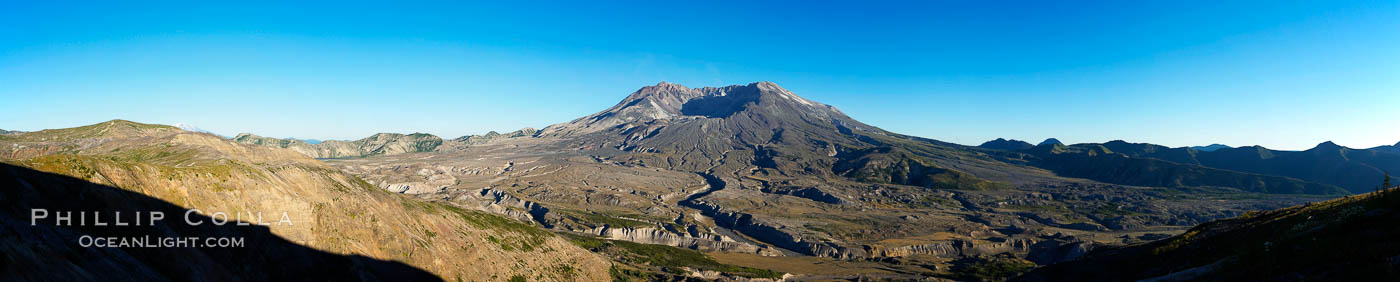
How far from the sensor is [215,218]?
3678 cm

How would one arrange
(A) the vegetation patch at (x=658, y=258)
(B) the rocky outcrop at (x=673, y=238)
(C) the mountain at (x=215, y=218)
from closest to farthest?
(C) the mountain at (x=215, y=218), (A) the vegetation patch at (x=658, y=258), (B) the rocky outcrop at (x=673, y=238)

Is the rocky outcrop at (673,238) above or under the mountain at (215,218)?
under

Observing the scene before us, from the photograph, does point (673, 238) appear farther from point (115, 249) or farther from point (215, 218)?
point (115, 249)

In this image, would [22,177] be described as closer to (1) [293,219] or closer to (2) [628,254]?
(1) [293,219]

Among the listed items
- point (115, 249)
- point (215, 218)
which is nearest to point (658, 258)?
point (215, 218)

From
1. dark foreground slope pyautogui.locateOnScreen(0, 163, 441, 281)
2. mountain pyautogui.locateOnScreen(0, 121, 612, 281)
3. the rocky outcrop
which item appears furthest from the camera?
the rocky outcrop

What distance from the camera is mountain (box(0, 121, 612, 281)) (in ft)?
84.5

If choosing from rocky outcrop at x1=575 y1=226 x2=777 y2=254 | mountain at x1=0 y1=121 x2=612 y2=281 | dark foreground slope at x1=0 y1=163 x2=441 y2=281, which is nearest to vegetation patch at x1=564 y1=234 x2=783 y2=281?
rocky outcrop at x1=575 y1=226 x2=777 y2=254

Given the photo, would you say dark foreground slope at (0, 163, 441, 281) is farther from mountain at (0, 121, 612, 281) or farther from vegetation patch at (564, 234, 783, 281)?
vegetation patch at (564, 234, 783, 281)

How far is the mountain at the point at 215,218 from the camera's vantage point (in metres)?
25.8

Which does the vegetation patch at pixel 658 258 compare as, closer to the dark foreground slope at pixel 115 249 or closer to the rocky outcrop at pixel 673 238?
the rocky outcrop at pixel 673 238

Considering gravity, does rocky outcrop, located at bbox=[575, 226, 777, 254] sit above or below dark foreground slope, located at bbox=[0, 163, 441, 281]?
below

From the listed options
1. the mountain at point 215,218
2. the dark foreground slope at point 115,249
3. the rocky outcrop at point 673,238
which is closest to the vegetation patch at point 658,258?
the rocky outcrop at point 673,238

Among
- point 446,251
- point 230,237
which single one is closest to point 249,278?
point 230,237
